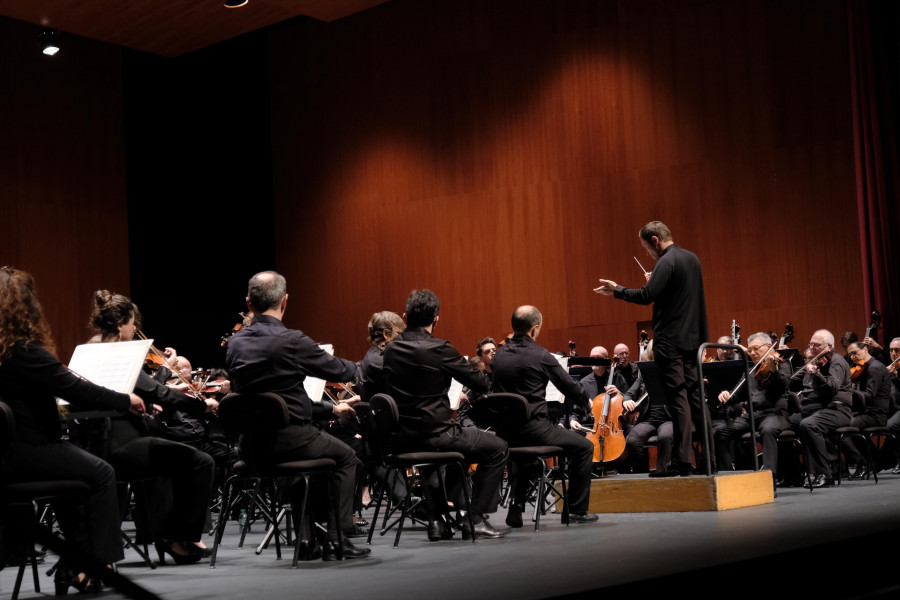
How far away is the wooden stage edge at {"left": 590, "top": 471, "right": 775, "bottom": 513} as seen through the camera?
5.49m

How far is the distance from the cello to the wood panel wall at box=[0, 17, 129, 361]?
6.36m

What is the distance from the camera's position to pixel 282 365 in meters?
4.26

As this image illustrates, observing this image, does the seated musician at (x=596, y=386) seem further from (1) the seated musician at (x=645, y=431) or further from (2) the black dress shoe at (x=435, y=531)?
(2) the black dress shoe at (x=435, y=531)

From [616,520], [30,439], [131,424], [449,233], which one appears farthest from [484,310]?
[30,439]

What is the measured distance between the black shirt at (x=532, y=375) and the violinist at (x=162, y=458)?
1.70 m

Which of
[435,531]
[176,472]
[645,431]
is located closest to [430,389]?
[435,531]

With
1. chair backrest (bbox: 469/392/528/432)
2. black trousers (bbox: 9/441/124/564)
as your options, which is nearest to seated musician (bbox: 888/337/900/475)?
chair backrest (bbox: 469/392/528/432)

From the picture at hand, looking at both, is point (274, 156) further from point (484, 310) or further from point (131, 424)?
point (131, 424)

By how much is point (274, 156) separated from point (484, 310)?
13.2 ft

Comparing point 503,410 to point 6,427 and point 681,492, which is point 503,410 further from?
point 6,427

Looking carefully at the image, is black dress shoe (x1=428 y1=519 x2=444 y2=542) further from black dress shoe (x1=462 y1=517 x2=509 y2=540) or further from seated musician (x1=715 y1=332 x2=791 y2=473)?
seated musician (x1=715 y1=332 x2=791 y2=473)

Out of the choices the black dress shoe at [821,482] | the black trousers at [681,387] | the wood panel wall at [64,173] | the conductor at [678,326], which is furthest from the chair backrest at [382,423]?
the wood panel wall at [64,173]

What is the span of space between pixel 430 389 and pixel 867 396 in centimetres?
458

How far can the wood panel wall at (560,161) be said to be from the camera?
10.1 meters
